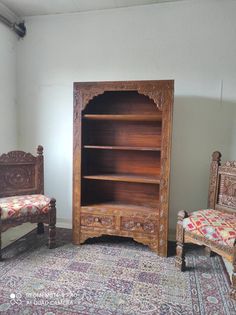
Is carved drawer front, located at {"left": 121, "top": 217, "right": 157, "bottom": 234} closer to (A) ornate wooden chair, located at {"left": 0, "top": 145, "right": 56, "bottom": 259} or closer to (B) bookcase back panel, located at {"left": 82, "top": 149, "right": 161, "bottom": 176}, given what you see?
(B) bookcase back panel, located at {"left": 82, "top": 149, "right": 161, "bottom": 176}

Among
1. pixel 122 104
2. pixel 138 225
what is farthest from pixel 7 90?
pixel 138 225

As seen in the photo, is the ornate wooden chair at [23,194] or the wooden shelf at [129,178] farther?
the wooden shelf at [129,178]

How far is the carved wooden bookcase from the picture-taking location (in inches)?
87.8

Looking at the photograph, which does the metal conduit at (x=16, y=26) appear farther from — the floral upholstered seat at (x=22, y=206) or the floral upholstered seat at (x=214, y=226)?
the floral upholstered seat at (x=214, y=226)

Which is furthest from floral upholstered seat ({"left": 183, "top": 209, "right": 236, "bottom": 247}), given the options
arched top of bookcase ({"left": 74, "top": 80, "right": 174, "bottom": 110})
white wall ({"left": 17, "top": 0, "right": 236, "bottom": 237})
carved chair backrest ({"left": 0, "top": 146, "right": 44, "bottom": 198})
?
carved chair backrest ({"left": 0, "top": 146, "right": 44, "bottom": 198})

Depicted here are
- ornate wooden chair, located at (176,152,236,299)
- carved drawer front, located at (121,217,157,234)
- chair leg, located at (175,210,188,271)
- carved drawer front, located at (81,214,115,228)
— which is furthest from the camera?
carved drawer front, located at (81,214,115,228)

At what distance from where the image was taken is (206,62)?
2.46 metres

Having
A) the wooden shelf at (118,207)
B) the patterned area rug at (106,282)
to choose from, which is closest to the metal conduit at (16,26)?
the wooden shelf at (118,207)

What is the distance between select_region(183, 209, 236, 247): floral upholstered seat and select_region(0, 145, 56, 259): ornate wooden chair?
132 centimetres

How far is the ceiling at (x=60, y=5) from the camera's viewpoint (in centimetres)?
249

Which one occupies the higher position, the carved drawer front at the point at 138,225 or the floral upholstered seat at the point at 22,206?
the floral upholstered seat at the point at 22,206

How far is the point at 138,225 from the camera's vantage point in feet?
7.66

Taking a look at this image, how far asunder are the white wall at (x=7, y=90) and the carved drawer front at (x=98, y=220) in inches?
51.8

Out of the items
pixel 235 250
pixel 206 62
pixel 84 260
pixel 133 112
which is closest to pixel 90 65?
pixel 133 112
